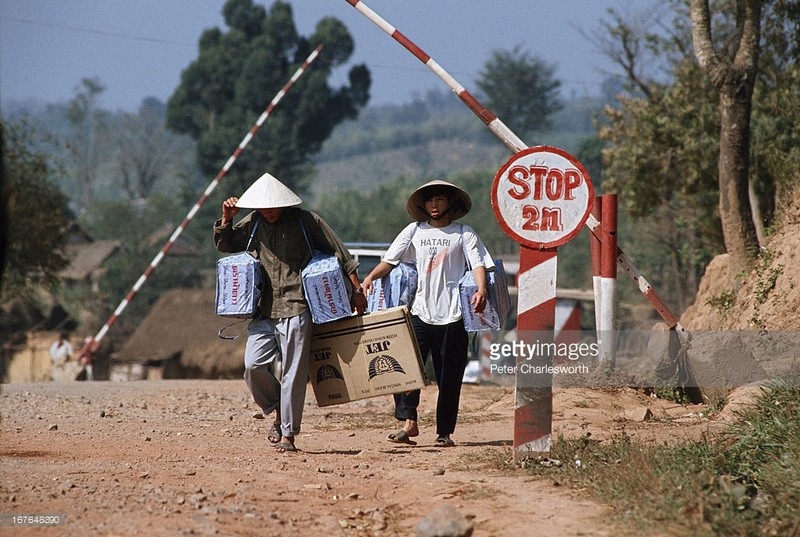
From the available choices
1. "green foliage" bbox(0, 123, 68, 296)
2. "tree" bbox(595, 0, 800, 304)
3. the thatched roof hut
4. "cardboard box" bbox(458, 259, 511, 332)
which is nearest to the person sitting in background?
"green foliage" bbox(0, 123, 68, 296)

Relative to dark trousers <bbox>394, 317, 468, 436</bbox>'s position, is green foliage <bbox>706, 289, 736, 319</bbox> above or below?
above

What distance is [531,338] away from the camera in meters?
8.48

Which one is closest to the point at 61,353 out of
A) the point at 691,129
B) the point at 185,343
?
the point at 185,343

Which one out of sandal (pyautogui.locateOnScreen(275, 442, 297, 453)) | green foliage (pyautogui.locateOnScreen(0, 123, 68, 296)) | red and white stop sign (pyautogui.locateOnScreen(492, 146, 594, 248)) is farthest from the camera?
green foliage (pyautogui.locateOnScreen(0, 123, 68, 296))

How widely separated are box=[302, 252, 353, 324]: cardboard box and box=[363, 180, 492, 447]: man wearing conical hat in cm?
39

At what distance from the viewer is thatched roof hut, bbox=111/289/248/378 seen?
1304 inches

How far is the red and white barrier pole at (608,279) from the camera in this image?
1281 cm

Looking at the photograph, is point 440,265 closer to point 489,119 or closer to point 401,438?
point 401,438

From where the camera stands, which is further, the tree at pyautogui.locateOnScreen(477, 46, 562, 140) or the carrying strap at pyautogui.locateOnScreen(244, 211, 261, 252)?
the tree at pyautogui.locateOnScreen(477, 46, 562, 140)

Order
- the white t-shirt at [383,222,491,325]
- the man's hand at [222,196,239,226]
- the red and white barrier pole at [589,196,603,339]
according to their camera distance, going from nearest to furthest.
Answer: the man's hand at [222,196,239,226]
the white t-shirt at [383,222,491,325]
the red and white barrier pole at [589,196,603,339]

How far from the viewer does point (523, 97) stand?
94.7 meters

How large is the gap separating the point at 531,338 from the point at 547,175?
107 centimetres

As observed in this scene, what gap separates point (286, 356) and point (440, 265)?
135 centimetres

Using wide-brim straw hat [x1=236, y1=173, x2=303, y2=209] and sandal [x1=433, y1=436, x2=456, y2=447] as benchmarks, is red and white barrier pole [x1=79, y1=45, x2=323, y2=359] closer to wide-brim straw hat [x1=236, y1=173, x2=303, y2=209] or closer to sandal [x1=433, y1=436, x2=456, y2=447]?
wide-brim straw hat [x1=236, y1=173, x2=303, y2=209]
